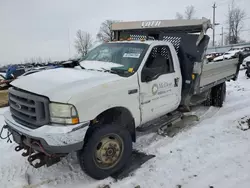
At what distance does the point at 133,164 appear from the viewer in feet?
12.7

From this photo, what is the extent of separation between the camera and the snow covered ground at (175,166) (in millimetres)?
3338

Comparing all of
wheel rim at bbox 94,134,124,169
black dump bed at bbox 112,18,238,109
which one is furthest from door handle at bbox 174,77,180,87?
wheel rim at bbox 94,134,124,169

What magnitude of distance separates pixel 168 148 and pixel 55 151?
87.2 inches

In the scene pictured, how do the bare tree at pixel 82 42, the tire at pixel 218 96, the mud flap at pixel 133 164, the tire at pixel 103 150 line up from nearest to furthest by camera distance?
the tire at pixel 103 150 → the mud flap at pixel 133 164 → the tire at pixel 218 96 → the bare tree at pixel 82 42

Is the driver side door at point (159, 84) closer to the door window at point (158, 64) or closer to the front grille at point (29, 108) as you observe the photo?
the door window at point (158, 64)

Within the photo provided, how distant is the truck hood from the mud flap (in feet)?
4.79

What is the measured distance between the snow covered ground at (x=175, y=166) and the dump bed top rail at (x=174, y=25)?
2.32 m

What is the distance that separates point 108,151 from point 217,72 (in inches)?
170

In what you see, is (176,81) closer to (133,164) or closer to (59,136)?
(133,164)

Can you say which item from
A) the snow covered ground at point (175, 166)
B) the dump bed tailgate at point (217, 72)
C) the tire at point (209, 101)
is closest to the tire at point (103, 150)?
the snow covered ground at point (175, 166)

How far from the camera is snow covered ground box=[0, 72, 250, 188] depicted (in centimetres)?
334

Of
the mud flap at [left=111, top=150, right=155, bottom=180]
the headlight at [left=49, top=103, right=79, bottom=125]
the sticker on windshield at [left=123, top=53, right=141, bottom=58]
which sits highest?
the sticker on windshield at [left=123, top=53, right=141, bottom=58]

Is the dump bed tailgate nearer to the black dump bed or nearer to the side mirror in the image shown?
the black dump bed

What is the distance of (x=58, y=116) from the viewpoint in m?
2.97
